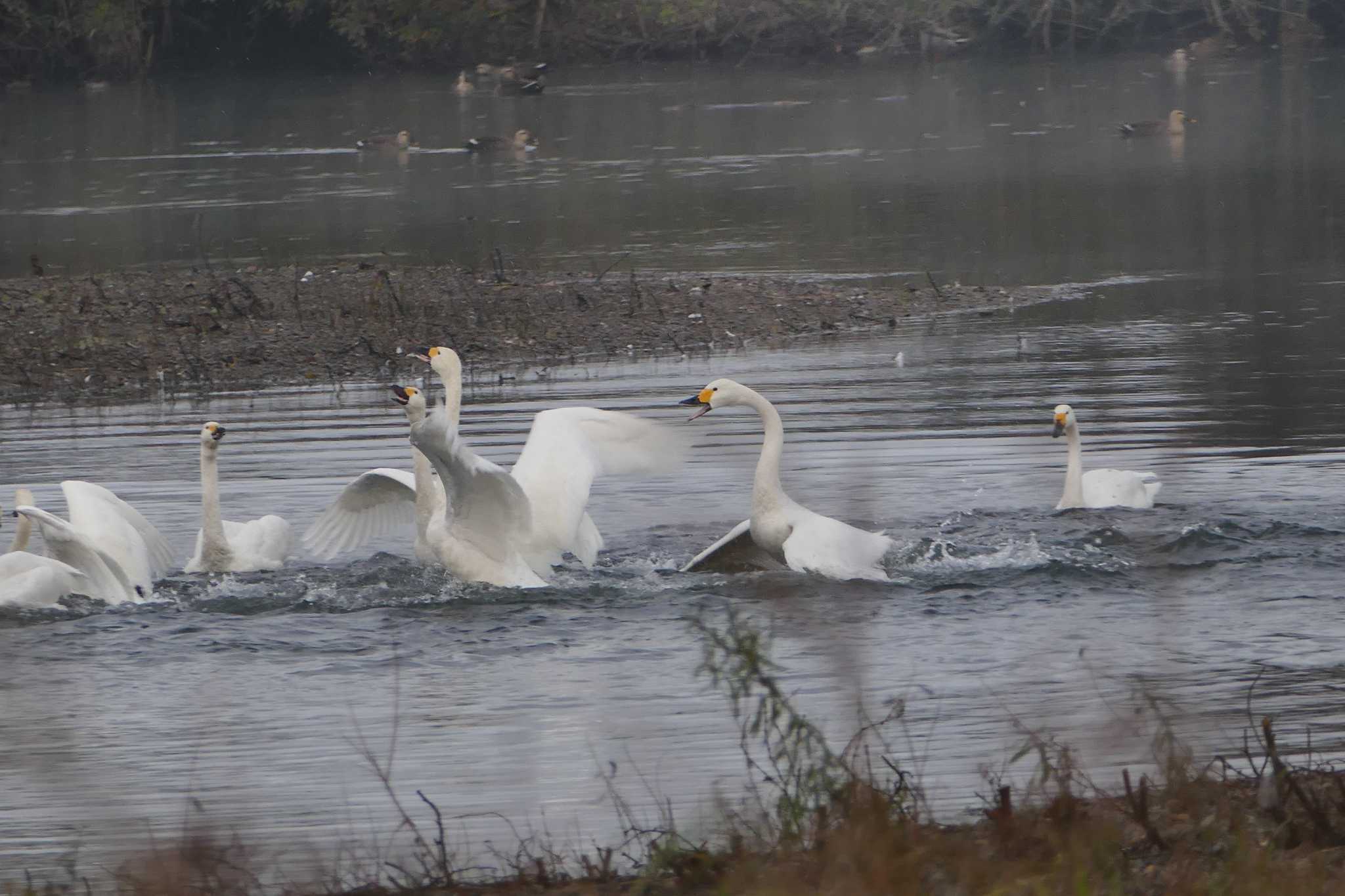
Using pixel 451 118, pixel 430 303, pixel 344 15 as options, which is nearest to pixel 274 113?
pixel 451 118

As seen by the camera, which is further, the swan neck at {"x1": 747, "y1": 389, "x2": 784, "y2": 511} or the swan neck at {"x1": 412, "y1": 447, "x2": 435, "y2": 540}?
the swan neck at {"x1": 412, "y1": 447, "x2": 435, "y2": 540}

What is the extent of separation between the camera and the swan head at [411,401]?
316 inches

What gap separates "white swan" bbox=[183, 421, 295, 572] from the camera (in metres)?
9.44

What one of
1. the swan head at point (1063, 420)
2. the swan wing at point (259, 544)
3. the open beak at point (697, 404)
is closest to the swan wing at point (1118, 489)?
the swan head at point (1063, 420)

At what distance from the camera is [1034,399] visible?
41.7 ft

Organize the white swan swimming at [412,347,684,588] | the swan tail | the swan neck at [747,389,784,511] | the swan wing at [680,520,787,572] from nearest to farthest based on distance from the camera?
1. the white swan swimming at [412,347,684,588]
2. the swan neck at [747,389,784,511]
3. the swan wing at [680,520,787,572]
4. the swan tail

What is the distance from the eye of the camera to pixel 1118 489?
9703mm

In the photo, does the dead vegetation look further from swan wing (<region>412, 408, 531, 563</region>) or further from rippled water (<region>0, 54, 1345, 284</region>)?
rippled water (<region>0, 54, 1345, 284</region>)

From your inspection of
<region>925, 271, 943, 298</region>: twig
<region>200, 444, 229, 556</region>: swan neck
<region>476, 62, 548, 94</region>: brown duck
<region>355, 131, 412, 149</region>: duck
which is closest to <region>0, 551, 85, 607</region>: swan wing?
<region>200, 444, 229, 556</region>: swan neck

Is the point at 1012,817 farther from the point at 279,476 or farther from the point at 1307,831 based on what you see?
the point at 279,476

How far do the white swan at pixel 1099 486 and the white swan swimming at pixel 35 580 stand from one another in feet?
15.6

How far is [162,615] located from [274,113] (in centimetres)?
3949

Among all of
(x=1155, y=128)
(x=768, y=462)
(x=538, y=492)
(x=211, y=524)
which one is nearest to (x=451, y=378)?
(x=538, y=492)

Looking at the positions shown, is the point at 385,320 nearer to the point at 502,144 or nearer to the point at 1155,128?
the point at 1155,128
